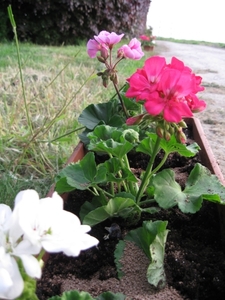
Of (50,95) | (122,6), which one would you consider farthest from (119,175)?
(122,6)

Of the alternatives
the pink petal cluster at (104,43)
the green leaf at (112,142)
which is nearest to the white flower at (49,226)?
the green leaf at (112,142)

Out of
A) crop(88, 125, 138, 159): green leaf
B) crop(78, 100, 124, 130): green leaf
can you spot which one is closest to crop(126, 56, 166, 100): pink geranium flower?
crop(88, 125, 138, 159): green leaf

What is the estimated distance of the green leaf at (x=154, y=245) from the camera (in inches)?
30.8

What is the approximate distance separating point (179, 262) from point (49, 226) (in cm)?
47

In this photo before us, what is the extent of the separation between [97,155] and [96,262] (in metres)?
0.60

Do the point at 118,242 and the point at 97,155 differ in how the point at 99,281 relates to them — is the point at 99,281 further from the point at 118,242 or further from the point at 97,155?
the point at 97,155

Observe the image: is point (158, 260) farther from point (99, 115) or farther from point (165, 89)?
point (99, 115)

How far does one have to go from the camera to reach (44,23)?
252 inches

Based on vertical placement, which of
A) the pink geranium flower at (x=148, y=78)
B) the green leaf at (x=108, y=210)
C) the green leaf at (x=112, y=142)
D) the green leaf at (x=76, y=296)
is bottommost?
the green leaf at (x=108, y=210)

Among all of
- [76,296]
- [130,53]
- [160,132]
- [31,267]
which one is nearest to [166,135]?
[160,132]

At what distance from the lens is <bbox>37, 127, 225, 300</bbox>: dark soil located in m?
0.81

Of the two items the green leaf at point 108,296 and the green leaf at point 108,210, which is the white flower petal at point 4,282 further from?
the green leaf at point 108,210

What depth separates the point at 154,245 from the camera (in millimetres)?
808

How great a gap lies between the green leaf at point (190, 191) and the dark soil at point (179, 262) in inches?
3.8
